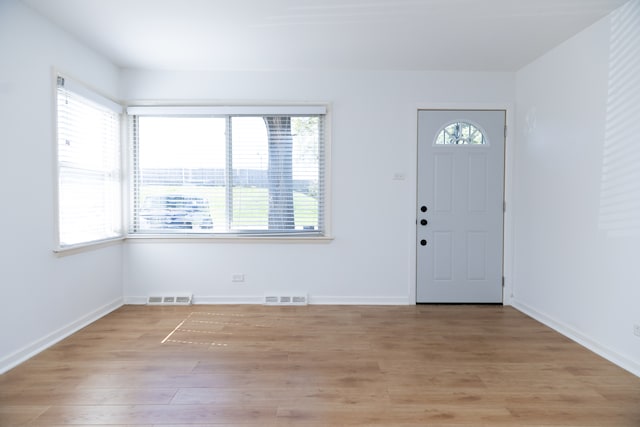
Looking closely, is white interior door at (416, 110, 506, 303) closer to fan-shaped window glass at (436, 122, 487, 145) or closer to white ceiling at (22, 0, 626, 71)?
fan-shaped window glass at (436, 122, 487, 145)

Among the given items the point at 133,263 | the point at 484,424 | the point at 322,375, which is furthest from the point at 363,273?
the point at 133,263

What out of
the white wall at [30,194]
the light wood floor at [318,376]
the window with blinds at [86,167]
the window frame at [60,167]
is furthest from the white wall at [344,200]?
the white wall at [30,194]

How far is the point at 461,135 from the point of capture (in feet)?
14.1

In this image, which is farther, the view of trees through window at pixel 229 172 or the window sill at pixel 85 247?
the view of trees through window at pixel 229 172

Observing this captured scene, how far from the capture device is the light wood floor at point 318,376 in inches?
83.6

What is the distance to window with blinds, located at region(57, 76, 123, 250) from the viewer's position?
331cm

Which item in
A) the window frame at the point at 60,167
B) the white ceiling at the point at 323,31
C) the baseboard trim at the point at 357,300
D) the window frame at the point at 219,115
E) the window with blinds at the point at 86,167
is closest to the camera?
the white ceiling at the point at 323,31

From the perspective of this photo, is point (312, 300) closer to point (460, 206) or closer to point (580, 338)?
point (460, 206)

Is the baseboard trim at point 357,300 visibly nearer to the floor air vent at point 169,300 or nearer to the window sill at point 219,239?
the window sill at point 219,239

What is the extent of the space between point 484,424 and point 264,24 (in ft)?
10.7

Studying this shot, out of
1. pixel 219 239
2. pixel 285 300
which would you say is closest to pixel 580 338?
pixel 285 300

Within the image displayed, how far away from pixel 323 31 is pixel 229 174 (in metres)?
1.90

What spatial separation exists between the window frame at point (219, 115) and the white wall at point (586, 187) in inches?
85.9

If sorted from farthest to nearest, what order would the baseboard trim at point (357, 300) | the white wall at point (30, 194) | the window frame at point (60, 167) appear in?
the baseboard trim at point (357, 300) < the window frame at point (60, 167) < the white wall at point (30, 194)
